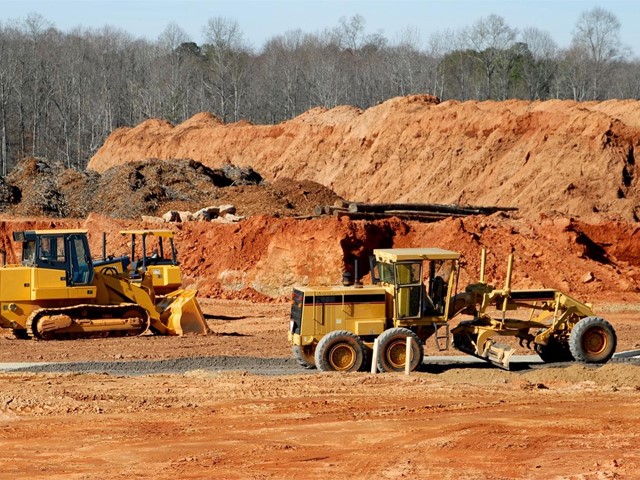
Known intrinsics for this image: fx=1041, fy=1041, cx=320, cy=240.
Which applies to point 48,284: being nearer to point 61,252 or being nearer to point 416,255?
point 61,252

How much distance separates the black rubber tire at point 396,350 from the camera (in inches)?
666

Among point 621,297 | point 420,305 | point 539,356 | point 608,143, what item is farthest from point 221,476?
point 608,143

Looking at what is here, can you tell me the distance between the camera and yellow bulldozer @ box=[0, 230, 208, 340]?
21562 millimetres

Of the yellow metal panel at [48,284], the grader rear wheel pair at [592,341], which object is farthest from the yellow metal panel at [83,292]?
the grader rear wheel pair at [592,341]

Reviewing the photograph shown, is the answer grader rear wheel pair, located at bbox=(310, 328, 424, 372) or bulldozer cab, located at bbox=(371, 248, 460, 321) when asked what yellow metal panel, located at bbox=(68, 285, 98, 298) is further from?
bulldozer cab, located at bbox=(371, 248, 460, 321)

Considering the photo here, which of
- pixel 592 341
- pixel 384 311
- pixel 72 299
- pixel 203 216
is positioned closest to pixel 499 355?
pixel 592 341

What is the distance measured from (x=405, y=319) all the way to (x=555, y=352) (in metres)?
3.07

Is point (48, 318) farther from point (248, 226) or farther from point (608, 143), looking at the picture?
point (608, 143)

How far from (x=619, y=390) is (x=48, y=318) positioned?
1165 centimetres

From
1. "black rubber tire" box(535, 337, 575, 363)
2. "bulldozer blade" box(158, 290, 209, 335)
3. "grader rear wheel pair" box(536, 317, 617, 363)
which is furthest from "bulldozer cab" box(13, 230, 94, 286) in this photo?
"grader rear wheel pair" box(536, 317, 617, 363)

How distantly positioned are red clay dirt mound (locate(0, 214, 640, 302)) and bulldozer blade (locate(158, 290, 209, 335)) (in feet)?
26.4

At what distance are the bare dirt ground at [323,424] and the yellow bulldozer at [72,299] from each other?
377cm

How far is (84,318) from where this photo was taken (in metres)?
21.9

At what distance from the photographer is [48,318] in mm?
21516
